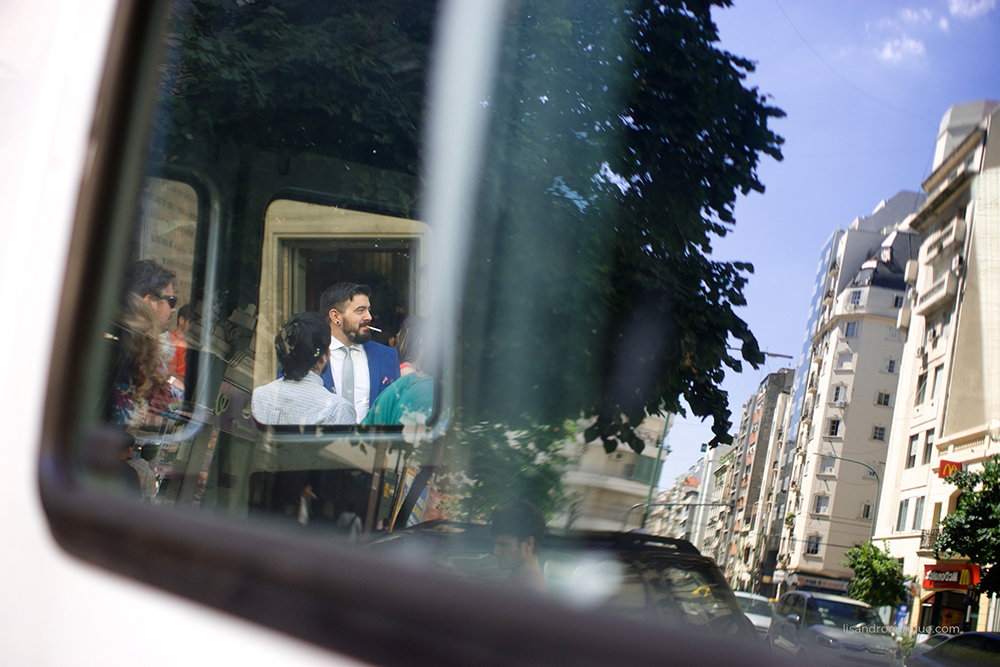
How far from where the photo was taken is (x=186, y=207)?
1.58 m

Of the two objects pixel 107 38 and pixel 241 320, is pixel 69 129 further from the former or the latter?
pixel 241 320

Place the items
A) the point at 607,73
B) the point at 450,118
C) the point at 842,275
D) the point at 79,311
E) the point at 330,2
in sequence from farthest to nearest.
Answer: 1. the point at 330,2
2. the point at 79,311
3. the point at 450,118
4. the point at 607,73
5. the point at 842,275

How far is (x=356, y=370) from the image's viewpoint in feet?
4.62

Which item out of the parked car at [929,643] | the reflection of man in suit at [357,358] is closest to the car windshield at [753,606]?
the parked car at [929,643]

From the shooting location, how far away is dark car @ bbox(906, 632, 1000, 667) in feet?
2.13

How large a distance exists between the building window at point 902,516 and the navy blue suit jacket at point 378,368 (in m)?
0.84

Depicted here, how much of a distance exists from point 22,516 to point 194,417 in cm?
32

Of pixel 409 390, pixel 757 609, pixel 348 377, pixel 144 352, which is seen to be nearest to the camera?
pixel 757 609

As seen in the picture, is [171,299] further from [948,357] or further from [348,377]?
[948,357]

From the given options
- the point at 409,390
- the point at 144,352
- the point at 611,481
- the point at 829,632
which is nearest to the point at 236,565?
the point at 409,390

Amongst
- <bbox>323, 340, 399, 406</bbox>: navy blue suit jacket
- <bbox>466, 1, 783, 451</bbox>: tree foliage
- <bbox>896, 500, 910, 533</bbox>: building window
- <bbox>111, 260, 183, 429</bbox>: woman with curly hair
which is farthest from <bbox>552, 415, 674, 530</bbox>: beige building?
<bbox>111, 260, 183, 429</bbox>: woman with curly hair

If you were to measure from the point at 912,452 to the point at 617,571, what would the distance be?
A: 32cm

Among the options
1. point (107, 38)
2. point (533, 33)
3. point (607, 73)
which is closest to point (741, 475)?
point (607, 73)

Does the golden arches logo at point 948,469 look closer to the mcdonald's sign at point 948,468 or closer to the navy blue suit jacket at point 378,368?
the mcdonald's sign at point 948,468
